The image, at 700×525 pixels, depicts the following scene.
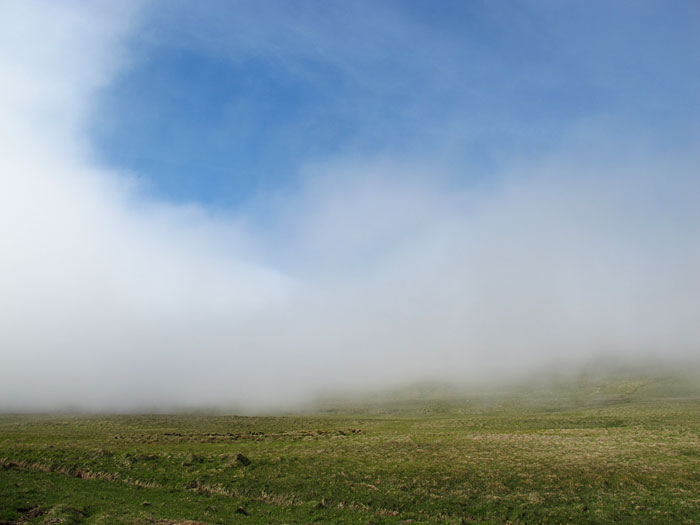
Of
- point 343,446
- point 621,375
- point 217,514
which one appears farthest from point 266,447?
point 621,375

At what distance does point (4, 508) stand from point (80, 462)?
13.0 m

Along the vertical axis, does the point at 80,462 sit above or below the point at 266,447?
above

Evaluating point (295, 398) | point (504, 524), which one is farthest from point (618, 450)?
point (295, 398)

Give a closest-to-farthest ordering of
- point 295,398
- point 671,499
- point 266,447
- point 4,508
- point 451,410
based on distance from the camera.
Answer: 1. point 4,508
2. point 671,499
3. point 266,447
4. point 451,410
5. point 295,398

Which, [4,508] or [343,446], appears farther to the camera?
[343,446]

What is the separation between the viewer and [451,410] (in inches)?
4439

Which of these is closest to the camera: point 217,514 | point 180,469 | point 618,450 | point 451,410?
point 217,514

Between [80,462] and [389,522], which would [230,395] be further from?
[389,522]

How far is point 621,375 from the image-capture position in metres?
188

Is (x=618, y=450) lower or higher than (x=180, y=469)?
lower

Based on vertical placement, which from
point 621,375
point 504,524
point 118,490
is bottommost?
point 621,375

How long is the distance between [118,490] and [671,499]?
3528 centimetres

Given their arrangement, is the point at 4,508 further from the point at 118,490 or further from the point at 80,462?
the point at 80,462

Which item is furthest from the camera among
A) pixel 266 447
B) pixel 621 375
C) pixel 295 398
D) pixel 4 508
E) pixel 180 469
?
pixel 621 375
